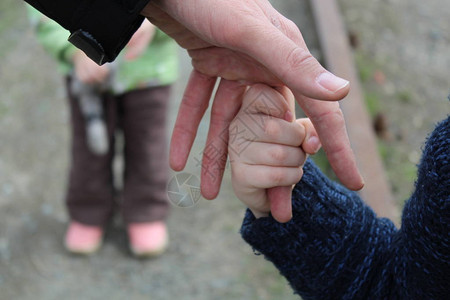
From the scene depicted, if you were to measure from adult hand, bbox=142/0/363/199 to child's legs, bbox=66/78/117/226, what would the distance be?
4.12ft

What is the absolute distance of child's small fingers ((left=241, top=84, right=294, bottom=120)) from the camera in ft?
3.85

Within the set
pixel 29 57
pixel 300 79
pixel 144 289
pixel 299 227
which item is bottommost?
pixel 29 57

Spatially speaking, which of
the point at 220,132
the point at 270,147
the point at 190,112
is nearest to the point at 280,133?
the point at 270,147

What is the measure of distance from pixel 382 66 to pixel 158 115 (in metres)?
1.66

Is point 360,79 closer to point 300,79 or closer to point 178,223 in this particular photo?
point 178,223

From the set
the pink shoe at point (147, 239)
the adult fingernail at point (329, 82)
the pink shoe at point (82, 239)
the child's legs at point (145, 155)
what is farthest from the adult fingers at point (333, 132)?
the pink shoe at point (82, 239)

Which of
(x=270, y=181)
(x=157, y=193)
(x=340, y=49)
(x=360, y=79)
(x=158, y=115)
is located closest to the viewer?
(x=270, y=181)

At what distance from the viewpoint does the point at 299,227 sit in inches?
48.5

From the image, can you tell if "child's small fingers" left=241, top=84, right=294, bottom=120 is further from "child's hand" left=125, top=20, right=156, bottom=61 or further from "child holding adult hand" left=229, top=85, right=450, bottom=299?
"child's hand" left=125, top=20, right=156, bottom=61

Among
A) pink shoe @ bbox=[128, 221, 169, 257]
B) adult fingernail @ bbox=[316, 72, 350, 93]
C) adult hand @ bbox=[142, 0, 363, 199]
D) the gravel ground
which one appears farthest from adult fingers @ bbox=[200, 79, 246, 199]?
pink shoe @ bbox=[128, 221, 169, 257]

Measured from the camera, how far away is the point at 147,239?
2697 mm

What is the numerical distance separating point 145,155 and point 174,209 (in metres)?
0.38

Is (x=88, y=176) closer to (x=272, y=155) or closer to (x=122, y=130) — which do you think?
(x=122, y=130)

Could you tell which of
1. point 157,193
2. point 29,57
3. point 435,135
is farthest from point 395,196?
point 29,57
